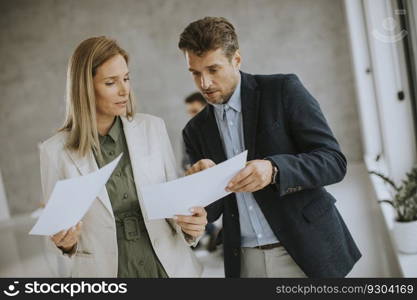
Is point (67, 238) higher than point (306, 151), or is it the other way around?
point (306, 151)

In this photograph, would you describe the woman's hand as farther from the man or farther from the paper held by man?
the man

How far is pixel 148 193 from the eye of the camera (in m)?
1.10

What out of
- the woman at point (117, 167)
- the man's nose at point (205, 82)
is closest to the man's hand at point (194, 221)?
the woman at point (117, 167)

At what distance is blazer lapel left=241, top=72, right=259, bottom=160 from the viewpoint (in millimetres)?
1260

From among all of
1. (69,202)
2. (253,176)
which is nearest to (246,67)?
(253,176)

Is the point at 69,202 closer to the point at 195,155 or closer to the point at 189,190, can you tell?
the point at 189,190

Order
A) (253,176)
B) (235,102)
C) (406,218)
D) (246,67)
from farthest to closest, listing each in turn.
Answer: (406,218), (246,67), (235,102), (253,176)

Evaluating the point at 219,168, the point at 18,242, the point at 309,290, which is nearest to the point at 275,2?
the point at 219,168

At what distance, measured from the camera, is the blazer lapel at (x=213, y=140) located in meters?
1.32

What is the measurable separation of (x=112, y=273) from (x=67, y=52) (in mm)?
743

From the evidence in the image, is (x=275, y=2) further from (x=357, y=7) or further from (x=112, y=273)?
(x=112, y=273)

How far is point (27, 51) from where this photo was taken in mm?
1761

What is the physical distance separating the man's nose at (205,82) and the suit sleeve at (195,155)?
0.16 meters

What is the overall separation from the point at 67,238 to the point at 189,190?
1.06ft
